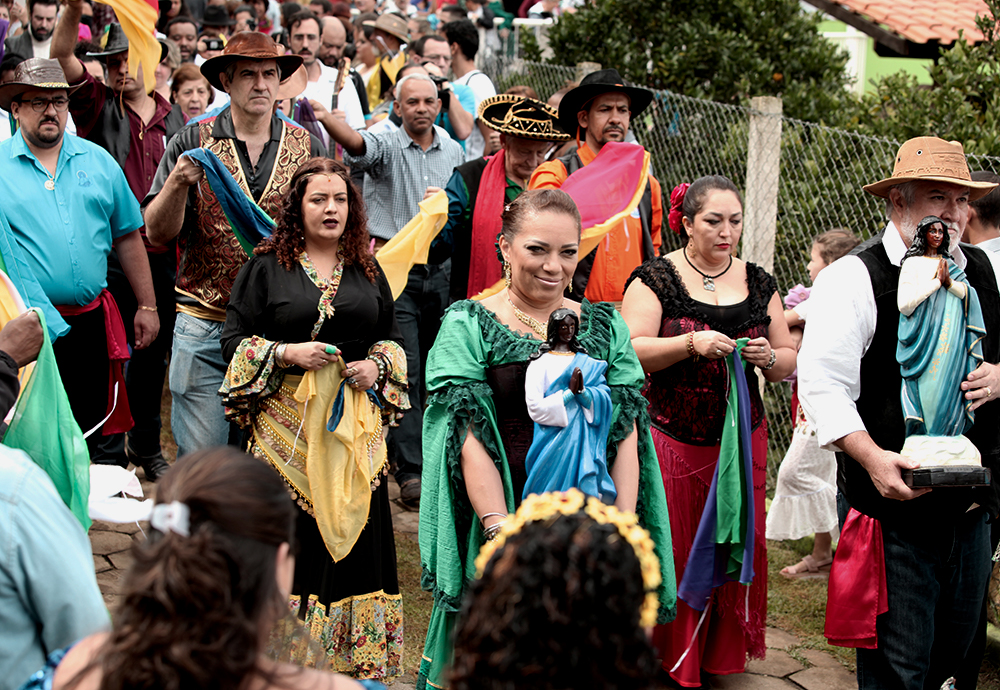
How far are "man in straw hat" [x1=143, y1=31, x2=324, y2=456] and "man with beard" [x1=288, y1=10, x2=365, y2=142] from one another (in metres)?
2.95

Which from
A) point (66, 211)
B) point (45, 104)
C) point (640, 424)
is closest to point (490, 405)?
point (640, 424)

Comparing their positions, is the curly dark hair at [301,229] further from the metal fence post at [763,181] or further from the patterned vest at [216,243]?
the metal fence post at [763,181]

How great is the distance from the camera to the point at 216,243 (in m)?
4.81

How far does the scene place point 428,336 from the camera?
6.49 m

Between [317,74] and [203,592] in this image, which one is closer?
[203,592]

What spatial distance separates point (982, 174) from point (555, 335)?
2.32 m

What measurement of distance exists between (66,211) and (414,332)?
2170 mm

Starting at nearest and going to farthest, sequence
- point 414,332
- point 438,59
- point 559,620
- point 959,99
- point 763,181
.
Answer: point 559,620, point 414,332, point 959,99, point 763,181, point 438,59

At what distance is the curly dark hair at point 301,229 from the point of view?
13.4 feet

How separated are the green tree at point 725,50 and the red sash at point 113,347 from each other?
6351mm

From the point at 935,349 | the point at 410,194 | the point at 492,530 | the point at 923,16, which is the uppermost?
the point at 923,16

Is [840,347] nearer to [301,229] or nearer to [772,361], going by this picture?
[772,361]

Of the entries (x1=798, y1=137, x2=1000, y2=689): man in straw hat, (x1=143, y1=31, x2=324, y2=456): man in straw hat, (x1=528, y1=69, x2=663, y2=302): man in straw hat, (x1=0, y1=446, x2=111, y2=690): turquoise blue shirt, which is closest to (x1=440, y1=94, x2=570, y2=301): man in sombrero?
(x1=528, y1=69, x2=663, y2=302): man in straw hat

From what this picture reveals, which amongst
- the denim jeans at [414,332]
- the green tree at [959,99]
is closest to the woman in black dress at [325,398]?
the denim jeans at [414,332]
